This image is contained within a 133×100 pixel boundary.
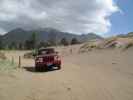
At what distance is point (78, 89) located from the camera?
434 inches

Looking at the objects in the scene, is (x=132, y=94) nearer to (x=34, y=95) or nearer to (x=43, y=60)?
(x=34, y=95)

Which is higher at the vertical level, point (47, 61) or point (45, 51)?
point (45, 51)

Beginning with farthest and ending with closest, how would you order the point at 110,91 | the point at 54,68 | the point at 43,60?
the point at 54,68
the point at 43,60
the point at 110,91

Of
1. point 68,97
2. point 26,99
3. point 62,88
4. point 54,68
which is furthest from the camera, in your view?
point 54,68

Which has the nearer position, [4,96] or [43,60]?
[4,96]

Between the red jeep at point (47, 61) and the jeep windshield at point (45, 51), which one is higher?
the jeep windshield at point (45, 51)

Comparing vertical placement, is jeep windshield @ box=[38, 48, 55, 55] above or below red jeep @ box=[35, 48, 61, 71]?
above

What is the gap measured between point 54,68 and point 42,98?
13.1 metres

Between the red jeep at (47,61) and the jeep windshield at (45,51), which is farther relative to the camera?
the jeep windshield at (45,51)

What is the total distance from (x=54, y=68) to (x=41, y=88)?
11.2 meters

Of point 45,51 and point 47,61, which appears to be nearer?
point 47,61

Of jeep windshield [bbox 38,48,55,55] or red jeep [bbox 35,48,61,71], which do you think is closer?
red jeep [bbox 35,48,61,71]

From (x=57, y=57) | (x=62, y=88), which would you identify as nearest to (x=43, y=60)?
(x=57, y=57)

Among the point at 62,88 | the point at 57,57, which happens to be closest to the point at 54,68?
the point at 57,57
